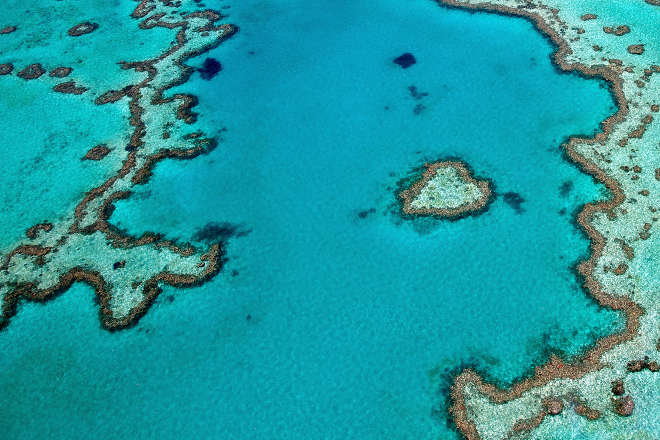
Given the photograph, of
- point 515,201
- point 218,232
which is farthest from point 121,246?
point 515,201

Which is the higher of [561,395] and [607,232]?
[607,232]

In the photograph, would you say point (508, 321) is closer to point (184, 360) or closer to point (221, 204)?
point (184, 360)

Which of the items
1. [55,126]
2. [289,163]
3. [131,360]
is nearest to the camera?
[131,360]

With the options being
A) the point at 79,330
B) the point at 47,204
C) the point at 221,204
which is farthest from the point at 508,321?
the point at 47,204

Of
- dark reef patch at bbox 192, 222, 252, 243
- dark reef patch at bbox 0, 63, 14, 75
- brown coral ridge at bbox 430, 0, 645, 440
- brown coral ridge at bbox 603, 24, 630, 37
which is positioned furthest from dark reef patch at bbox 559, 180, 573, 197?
dark reef patch at bbox 0, 63, 14, 75

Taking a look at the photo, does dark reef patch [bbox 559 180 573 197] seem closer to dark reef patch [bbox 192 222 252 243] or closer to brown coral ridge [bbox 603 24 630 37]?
brown coral ridge [bbox 603 24 630 37]
